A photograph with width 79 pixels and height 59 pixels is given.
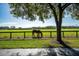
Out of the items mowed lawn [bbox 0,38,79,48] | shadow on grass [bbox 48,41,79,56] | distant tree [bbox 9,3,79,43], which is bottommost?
shadow on grass [bbox 48,41,79,56]

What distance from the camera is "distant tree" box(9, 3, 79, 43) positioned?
9.52 ft

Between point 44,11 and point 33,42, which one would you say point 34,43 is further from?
point 44,11

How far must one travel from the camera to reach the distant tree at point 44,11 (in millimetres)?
2902

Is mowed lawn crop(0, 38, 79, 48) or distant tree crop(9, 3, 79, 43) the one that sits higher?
distant tree crop(9, 3, 79, 43)

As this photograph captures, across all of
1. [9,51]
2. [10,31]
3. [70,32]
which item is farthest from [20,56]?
[70,32]

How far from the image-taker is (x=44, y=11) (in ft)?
9.66

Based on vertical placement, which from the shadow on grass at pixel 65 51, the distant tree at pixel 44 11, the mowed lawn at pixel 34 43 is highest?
the distant tree at pixel 44 11

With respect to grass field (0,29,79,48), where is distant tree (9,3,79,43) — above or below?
above

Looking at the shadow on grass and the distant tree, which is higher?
the distant tree

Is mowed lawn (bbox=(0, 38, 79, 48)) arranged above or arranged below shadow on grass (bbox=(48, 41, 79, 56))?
above

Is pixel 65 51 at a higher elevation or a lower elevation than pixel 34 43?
lower

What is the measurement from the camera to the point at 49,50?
292cm

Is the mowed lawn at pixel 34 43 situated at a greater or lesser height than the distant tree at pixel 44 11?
lesser

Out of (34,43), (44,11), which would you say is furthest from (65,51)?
(44,11)
